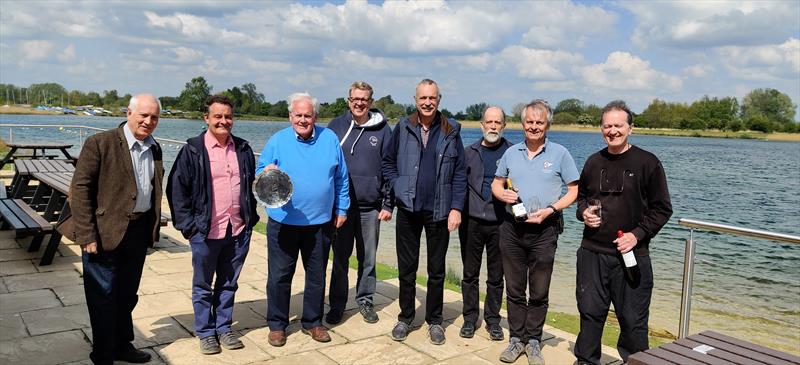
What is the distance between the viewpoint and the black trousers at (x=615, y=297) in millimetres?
3217

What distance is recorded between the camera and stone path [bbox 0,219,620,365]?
3.66 metres

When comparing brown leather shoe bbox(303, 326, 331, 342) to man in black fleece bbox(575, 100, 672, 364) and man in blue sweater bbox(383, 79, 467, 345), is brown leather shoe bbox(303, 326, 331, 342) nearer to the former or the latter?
man in blue sweater bbox(383, 79, 467, 345)

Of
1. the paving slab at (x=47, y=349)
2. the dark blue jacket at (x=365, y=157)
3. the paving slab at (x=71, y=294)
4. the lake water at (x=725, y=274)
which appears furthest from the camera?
the lake water at (x=725, y=274)

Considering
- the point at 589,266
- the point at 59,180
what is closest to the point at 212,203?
the point at 589,266

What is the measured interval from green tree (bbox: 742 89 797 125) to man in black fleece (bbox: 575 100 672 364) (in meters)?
96.0

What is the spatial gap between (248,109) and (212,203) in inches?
2530

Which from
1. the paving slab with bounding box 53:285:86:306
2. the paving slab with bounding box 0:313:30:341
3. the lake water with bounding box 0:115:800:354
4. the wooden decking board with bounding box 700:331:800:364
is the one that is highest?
the wooden decking board with bounding box 700:331:800:364

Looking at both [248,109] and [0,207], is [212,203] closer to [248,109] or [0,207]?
[0,207]

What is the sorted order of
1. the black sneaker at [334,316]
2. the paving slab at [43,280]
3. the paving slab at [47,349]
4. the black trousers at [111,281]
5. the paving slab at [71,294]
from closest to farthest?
the black trousers at [111,281] < the paving slab at [47,349] < the black sneaker at [334,316] < the paving slab at [71,294] < the paving slab at [43,280]

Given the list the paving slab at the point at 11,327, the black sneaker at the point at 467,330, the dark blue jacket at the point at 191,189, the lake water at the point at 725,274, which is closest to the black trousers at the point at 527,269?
the black sneaker at the point at 467,330

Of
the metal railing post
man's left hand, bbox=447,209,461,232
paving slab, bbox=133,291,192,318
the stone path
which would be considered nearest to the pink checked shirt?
the stone path

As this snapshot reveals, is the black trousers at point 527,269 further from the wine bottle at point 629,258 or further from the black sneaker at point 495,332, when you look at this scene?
the wine bottle at point 629,258

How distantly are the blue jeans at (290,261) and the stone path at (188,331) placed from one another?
21 cm

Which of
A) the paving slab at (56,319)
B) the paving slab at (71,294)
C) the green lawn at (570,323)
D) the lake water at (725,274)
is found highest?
Answer: the paving slab at (56,319)
